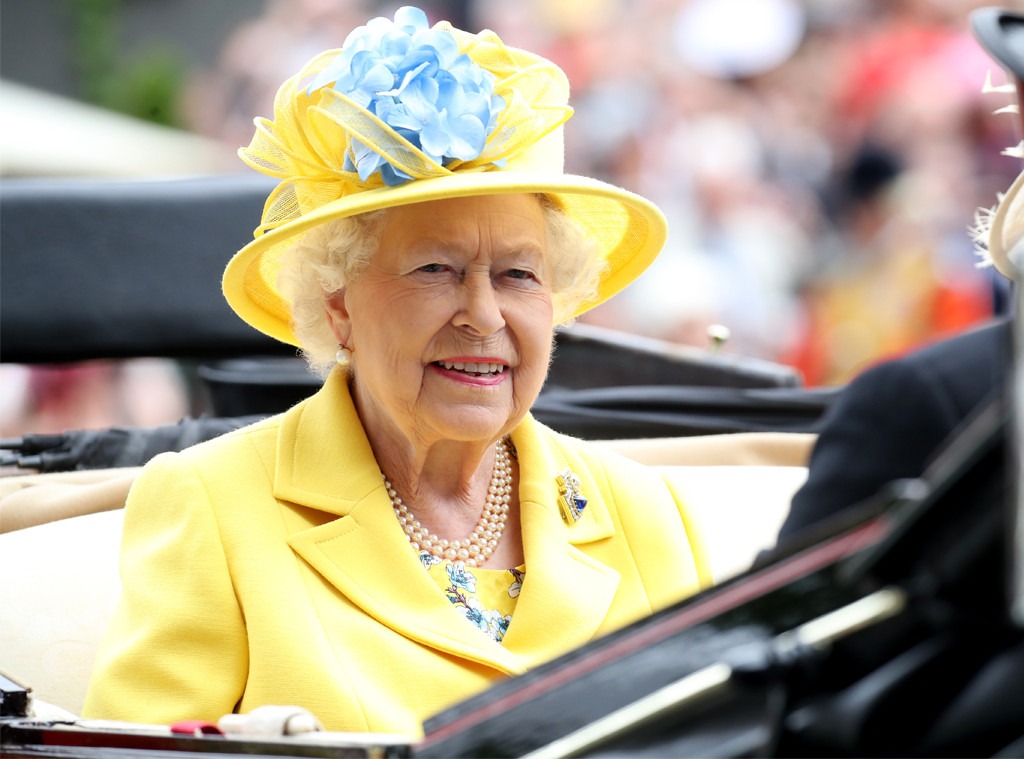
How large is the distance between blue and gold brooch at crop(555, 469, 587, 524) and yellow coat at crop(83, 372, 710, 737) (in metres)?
0.01

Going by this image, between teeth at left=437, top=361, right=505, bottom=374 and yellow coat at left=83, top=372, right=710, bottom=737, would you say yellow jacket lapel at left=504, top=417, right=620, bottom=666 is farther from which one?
teeth at left=437, top=361, right=505, bottom=374

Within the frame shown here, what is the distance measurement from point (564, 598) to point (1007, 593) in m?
1.36

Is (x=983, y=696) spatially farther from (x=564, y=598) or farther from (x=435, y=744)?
(x=564, y=598)

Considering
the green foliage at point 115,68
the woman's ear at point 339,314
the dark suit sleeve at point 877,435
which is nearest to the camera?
the dark suit sleeve at point 877,435

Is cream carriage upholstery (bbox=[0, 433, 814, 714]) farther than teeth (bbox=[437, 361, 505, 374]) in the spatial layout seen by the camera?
Yes

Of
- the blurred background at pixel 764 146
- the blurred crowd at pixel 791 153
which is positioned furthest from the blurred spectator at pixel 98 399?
the blurred crowd at pixel 791 153

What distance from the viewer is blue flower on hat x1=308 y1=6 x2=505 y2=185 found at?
7.05 feet

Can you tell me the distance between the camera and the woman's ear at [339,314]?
240 cm

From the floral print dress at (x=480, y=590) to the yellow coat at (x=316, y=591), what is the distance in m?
0.04

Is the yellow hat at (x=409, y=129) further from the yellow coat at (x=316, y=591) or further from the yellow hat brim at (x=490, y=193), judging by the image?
the yellow coat at (x=316, y=591)

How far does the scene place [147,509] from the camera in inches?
86.4

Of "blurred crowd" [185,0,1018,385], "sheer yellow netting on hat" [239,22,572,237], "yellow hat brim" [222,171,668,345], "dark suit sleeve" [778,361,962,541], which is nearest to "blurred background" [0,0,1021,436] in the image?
"blurred crowd" [185,0,1018,385]

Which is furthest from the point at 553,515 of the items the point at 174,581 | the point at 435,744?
the point at 435,744

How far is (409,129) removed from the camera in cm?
214
